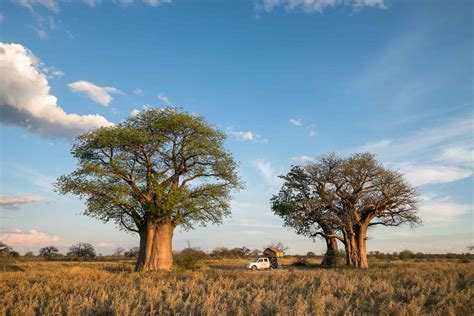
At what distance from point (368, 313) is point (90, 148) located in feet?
78.4

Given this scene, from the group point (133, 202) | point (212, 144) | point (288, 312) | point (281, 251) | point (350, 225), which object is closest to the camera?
point (288, 312)

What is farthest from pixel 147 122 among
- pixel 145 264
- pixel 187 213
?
pixel 145 264

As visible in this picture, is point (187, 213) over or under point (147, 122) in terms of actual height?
under

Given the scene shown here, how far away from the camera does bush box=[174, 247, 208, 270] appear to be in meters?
34.2

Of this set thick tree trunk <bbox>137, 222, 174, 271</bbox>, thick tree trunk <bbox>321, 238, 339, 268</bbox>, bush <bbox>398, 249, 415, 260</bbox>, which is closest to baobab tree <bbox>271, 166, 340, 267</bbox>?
thick tree trunk <bbox>321, 238, 339, 268</bbox>

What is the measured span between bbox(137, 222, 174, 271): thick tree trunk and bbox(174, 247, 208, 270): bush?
6310 mm

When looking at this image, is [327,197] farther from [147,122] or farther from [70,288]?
[70,288]

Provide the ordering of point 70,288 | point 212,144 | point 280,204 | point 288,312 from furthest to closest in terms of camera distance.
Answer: point 280,204, point 212,144, point 70,288, point 288,312

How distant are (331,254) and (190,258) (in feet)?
57.2

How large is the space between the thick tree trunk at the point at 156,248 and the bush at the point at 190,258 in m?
6.31

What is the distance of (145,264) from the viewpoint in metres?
27.1

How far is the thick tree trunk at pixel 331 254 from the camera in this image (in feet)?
138

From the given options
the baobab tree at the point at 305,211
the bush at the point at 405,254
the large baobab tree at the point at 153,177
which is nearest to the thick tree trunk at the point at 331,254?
the baobab tree at the point at 305,211

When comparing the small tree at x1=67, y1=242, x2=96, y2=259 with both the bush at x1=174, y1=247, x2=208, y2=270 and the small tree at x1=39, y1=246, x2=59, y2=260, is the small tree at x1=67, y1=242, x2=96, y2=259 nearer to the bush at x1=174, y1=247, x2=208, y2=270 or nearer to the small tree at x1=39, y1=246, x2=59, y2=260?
the small tree at x1=39, y1=246, x2=59, y2=260
